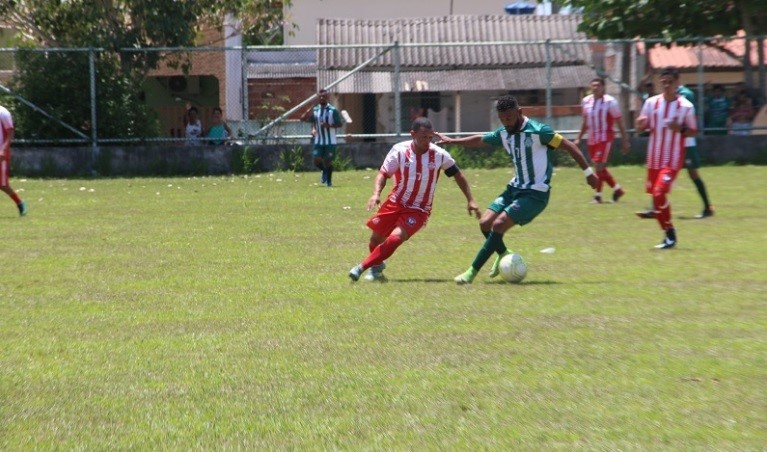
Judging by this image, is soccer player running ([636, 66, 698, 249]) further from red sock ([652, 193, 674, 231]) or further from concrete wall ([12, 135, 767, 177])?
concrete wall ([12, 135, 767, 177])

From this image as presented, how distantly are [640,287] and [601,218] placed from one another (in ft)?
20.2

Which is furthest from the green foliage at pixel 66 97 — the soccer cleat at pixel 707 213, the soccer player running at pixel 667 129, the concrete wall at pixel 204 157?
the soccer player running at pixel 667 129

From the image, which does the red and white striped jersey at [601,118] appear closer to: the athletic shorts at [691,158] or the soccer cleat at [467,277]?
the athletic shorts at [691,158]

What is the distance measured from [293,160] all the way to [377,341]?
1867cm

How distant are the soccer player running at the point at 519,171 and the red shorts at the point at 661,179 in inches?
106

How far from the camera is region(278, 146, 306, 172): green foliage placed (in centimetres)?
2638

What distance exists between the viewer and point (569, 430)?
5715 mm

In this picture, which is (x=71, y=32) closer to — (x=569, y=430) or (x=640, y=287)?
(x=640, y=287)

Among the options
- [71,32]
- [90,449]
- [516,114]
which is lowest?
[90,449]

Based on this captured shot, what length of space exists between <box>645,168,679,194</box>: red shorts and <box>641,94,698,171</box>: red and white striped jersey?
0.28ft

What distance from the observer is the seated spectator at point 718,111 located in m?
26.8

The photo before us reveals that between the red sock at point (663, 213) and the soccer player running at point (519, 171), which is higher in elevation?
the soccer player running at point (519, 171)

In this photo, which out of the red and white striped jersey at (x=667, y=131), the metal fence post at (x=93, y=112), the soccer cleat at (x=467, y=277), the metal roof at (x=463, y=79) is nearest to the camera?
the soccer cleat at (x=467, y=277)

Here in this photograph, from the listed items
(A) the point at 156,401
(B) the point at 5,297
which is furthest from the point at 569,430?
(B) the point at 5,297
